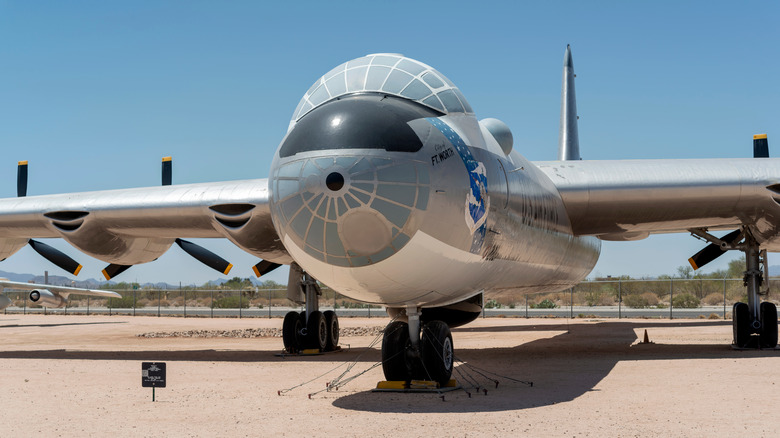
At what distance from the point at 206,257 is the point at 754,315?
44.3ft

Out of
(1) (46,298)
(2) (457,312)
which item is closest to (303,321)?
(2) (457,312)

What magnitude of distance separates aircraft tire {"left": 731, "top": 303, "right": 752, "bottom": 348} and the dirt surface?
96 centimetres

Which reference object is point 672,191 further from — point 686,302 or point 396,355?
point 686,302

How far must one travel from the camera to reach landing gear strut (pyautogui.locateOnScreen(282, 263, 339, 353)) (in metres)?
19.1

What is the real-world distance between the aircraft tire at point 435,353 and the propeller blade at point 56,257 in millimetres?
12522

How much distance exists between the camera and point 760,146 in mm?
18328

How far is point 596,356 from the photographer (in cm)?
1703

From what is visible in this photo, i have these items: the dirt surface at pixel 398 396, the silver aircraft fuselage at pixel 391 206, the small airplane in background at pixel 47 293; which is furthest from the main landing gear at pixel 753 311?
the small airplane in background at pixel 47 293

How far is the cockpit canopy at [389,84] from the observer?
10531 mm

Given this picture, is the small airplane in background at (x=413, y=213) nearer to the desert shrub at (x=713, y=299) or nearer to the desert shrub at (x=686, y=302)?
the desert shrub at (x=686, y=302)

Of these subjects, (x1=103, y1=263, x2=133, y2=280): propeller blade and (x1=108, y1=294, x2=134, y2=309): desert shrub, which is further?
(x1=108, y1=294, x2=134, y2=309): desert shrub

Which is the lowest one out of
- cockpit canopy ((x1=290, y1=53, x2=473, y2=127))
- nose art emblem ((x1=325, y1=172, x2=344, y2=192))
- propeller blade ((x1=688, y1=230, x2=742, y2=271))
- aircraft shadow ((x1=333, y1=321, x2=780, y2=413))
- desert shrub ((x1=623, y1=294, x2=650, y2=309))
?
desert shrub ((x1=623, y1=294, x2=650, y2=309))

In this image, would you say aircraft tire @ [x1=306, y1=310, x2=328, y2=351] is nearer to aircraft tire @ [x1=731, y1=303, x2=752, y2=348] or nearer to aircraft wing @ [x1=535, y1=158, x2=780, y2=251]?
aircraft wing @ [x1=535, y1=158, x2=780, y2=251]

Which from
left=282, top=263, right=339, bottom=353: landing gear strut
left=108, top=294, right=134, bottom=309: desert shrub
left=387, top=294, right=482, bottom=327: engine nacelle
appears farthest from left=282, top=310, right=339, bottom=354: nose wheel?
left=108, top=294, right=134, bottom=309: desert shrub
